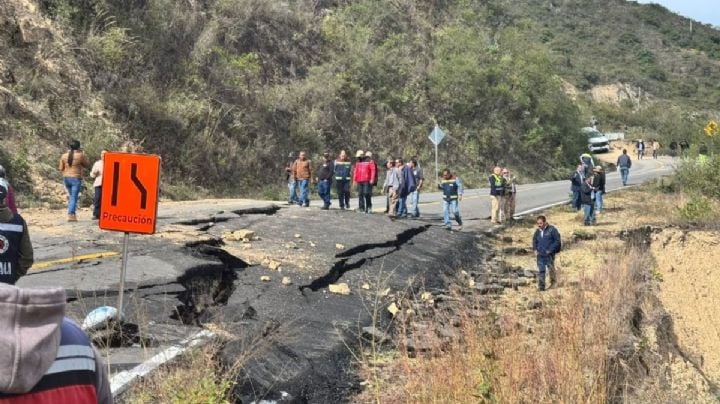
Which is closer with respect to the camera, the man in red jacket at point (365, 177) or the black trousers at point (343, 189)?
the man in red jacket at point (365, 177)

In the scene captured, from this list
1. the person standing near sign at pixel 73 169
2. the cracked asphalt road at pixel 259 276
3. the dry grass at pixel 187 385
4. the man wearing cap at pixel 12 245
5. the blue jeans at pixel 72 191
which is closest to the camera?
the dry grass at pixel 187 385

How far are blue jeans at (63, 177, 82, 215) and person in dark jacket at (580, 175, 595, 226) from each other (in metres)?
12.5

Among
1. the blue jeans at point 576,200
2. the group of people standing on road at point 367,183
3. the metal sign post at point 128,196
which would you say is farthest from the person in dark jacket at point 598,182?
the metal sign post at point 128,196

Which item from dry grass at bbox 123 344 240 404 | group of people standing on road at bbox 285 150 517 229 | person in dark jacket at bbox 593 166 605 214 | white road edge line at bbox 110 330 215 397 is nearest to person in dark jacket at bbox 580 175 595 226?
person in dark jacket at bbox 593 166 605 214

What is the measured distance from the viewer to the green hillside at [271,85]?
66.0 feet

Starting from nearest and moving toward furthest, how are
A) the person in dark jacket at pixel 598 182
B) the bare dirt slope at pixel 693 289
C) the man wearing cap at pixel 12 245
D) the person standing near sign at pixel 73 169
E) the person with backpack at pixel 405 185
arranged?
the man wearing cap at pixel 12 245, the bare dirt slope at pixel 693 289, the person standing near sign at pixel 73 169, the person with backpack at pixel 405 185, the person in dark jacket at pixel 598 182

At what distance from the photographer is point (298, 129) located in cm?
2784

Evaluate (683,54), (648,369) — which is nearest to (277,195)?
(648,369)

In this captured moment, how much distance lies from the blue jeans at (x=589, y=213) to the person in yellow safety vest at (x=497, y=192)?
→ 2.21m

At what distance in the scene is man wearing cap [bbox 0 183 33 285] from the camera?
568cm

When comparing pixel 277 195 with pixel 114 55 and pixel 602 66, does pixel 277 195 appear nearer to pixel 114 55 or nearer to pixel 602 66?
pixel 114 55

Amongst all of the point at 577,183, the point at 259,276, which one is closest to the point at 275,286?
the point at 259,276

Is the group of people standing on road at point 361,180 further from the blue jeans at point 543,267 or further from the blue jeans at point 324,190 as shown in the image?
the blue jeans at point 543,267

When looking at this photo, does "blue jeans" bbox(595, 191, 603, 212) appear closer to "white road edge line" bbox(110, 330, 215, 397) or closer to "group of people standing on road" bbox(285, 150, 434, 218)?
"group of people standing on road" bbox(285, 150, 434, 218)
